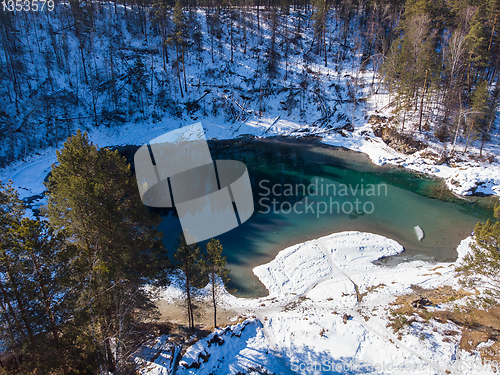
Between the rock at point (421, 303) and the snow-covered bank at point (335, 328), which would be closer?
the snow-covered bank at point (335, 328)

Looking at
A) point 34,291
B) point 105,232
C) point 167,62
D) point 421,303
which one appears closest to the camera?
point 34,291

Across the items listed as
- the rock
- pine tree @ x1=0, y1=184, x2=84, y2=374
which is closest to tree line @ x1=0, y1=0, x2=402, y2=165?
pine tree @ x1=0, y1=184, x2=84, y2=374

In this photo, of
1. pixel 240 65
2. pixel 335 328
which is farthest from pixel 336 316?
A: pixel 240 65

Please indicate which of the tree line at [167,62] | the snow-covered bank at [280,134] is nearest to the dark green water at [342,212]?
the snow-covered bank at [280,134]

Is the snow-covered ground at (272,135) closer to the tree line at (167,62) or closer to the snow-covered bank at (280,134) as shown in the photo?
the snow-covered bank at (280,134)

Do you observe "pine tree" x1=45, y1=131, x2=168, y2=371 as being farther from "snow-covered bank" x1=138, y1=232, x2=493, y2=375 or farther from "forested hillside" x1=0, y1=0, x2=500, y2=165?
"forested hillside" x1=0, y1=0, x2=500, y2=165

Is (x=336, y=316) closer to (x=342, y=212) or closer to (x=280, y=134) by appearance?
(x=342, y=212)
